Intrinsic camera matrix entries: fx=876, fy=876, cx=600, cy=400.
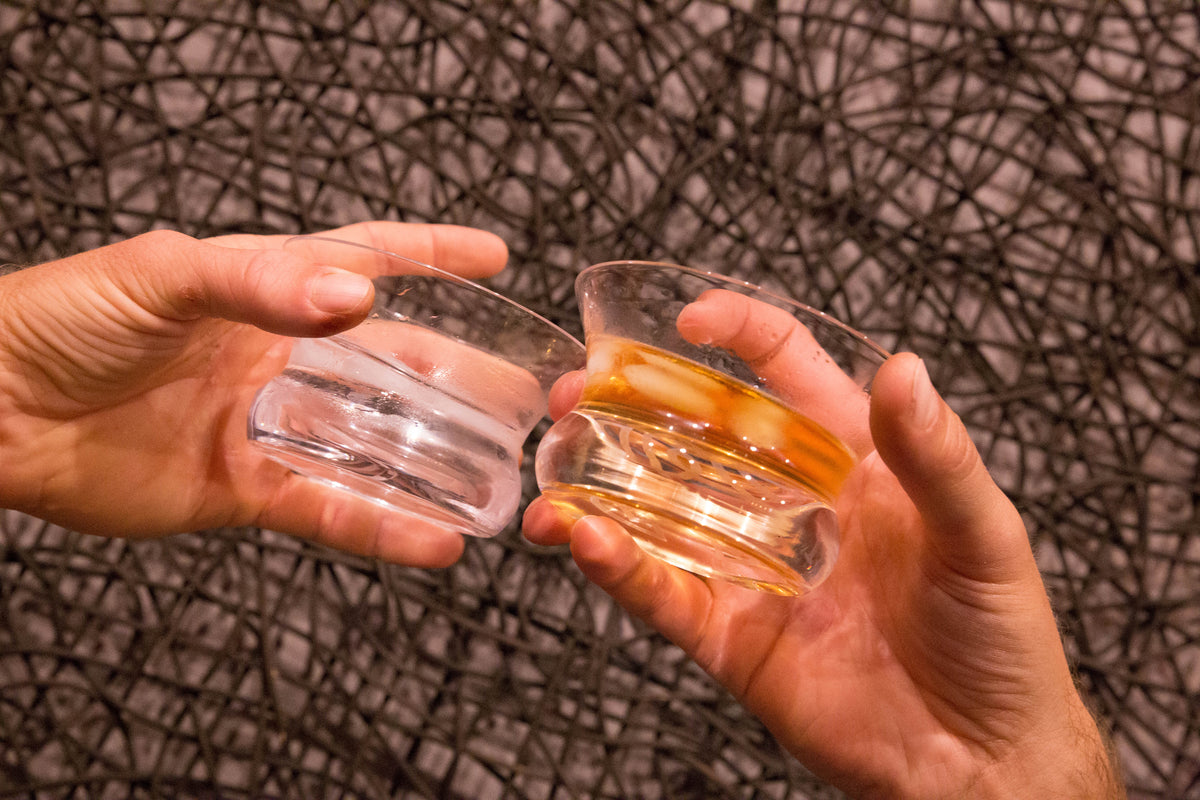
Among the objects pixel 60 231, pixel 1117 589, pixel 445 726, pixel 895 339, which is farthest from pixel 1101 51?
pixel 60 231

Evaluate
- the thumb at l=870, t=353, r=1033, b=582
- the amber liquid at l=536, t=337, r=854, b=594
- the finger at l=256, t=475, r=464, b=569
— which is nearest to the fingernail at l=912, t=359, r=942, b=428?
the thumb at l=870, t=353, r=1033, b=582

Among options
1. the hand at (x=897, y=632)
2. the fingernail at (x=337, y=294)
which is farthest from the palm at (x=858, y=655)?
the fingernail at (x=337, y=294)

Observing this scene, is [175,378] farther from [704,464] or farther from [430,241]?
[704,464]

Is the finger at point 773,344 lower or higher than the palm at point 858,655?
higher

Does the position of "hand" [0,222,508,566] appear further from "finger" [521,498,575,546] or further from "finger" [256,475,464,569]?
"finger" [521,498,575,546]

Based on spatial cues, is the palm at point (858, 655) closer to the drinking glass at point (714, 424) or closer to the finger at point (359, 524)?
the drinking glass at point (714, 424)

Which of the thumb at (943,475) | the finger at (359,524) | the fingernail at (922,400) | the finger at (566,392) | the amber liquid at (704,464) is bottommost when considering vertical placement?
the finger at (359,524)
